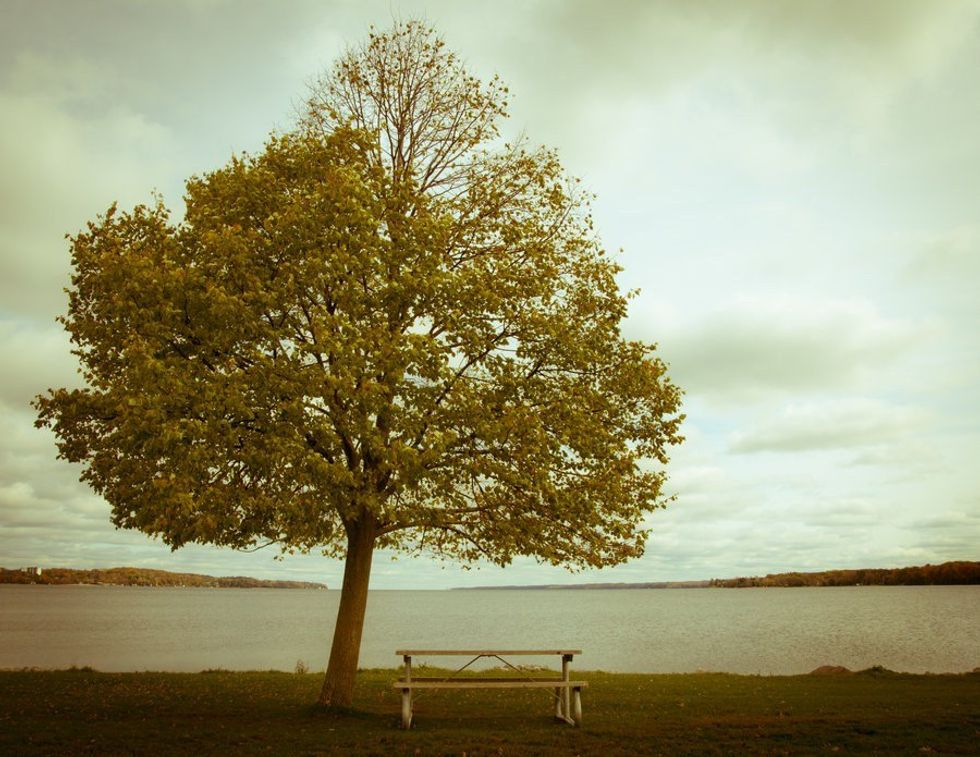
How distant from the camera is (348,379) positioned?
47.4 ft

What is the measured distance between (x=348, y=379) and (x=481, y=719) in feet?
29.2

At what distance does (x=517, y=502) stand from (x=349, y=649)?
546 cm

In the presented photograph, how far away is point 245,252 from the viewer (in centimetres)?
1559

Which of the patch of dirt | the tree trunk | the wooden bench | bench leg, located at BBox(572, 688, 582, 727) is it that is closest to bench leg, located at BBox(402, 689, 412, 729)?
the wooden bench

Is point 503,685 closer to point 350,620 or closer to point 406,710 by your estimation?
point 406,710

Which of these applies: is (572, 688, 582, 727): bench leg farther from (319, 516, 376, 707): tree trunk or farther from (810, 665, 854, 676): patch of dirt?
(810, 665, 854, 676): patch of dirt

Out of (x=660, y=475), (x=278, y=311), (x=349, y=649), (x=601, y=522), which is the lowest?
(x=349, y=649)

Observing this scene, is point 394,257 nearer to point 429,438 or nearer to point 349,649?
point 429,438

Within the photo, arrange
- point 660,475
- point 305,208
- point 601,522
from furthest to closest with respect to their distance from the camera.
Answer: point 660,475
point 601,522
point 305,208

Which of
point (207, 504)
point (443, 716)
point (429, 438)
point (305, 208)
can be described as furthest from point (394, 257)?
point (443, 716)

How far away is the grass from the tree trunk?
0.59m

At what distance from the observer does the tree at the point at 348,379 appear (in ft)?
48.1

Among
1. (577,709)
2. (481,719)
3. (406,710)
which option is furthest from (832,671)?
(406,710)

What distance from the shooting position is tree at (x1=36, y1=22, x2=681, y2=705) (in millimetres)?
14664
